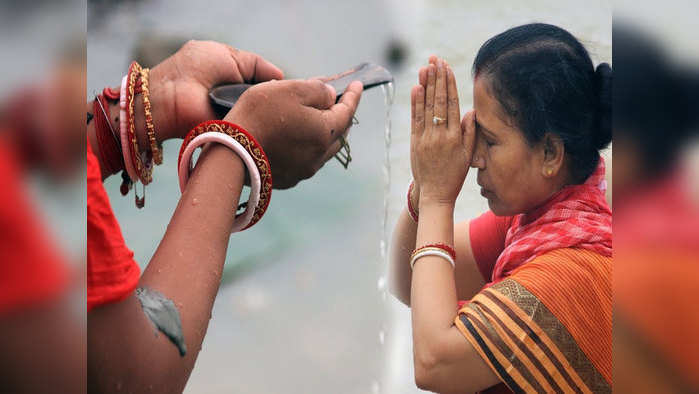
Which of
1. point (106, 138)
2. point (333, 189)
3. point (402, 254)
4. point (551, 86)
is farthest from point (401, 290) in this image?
point (333, 189)

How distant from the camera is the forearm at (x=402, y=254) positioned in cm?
140

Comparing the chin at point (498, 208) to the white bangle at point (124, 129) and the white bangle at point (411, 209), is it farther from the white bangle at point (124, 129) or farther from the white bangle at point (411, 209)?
the white bangle at point (124, 129)

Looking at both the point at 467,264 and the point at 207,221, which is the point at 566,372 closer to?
the point at 467,264

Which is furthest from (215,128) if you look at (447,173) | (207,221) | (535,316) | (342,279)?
(342,279)

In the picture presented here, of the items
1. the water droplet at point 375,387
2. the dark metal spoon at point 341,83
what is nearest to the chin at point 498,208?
the dark metal spoon at point 341,83

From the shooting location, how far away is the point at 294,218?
8.82 ft

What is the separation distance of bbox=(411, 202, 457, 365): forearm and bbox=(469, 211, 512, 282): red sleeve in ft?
0.85

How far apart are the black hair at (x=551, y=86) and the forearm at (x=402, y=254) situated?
0.31 metres

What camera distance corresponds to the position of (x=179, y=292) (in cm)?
105

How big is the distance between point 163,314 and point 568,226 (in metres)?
0.66

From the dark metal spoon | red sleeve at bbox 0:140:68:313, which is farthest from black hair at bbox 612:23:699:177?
the dark metal spoon

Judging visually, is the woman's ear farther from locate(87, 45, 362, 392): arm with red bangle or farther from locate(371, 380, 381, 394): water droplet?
locate(371, 380, 381, 394): water droplet

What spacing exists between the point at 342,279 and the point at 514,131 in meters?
1.32

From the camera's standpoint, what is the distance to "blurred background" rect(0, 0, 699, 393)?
509mm
